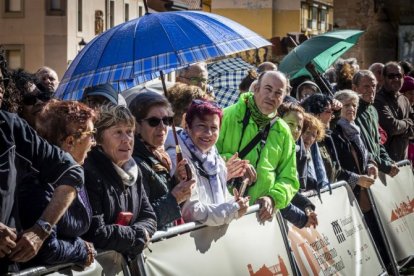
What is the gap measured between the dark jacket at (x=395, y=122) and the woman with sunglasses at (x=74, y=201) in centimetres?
828

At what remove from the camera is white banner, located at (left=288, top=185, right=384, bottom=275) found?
899 centimetres

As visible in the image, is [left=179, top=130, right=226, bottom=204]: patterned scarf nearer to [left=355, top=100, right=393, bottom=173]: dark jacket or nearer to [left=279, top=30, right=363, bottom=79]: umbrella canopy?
[left=355, top=100, right=393, bottom=173]: dark jacket

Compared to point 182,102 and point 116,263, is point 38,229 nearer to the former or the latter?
point 116,263

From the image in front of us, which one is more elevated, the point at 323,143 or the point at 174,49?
the point at 174,49

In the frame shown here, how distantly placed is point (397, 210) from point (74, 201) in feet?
22.6

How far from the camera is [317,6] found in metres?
84.3

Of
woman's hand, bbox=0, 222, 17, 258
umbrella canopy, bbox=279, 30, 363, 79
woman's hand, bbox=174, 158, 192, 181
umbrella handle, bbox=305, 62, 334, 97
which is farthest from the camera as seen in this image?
umbrella handle, bbox=305, 62, 334, 97

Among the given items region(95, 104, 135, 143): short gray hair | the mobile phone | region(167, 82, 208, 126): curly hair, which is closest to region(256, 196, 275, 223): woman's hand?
region(167, 82, 208, 126): curly hair

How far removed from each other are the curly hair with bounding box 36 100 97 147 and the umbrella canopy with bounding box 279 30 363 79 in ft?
21.9

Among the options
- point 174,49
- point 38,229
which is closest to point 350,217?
point 174,49

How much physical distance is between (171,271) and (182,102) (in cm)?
201

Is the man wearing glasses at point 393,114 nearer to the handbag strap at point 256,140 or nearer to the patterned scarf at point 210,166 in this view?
the handbag strap at point 256,140

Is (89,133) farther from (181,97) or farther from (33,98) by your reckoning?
(181,97)

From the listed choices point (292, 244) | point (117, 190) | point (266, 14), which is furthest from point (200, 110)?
point (266, 14)
